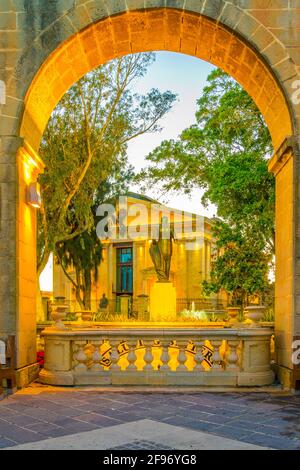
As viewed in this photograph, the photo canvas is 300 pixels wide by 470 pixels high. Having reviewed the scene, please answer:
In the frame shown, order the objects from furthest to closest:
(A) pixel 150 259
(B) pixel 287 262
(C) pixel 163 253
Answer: (A) pixel 150 259 → (C) pixel 163 253 → (B) pixel 287 262

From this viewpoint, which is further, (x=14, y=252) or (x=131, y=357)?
(x=131, y=357)

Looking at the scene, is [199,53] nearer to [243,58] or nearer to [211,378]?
[243,58]

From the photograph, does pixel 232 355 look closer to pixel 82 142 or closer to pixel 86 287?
pixel 82 142

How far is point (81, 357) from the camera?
8.05 meters

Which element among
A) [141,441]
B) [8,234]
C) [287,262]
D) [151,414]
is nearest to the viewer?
[141,441]

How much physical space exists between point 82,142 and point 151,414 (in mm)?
12614

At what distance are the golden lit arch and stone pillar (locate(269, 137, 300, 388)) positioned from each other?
0.41m

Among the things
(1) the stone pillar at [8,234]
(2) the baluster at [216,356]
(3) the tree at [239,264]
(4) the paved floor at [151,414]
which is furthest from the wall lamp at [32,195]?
(3) the tree at [239,264]

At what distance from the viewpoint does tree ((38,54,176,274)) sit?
1645 cm

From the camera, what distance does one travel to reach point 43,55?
25.7 ft

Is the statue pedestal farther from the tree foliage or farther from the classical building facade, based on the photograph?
the classical building facade

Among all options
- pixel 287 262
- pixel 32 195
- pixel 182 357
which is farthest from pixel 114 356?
pixel 287 262

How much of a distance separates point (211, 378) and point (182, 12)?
18.6 feet
